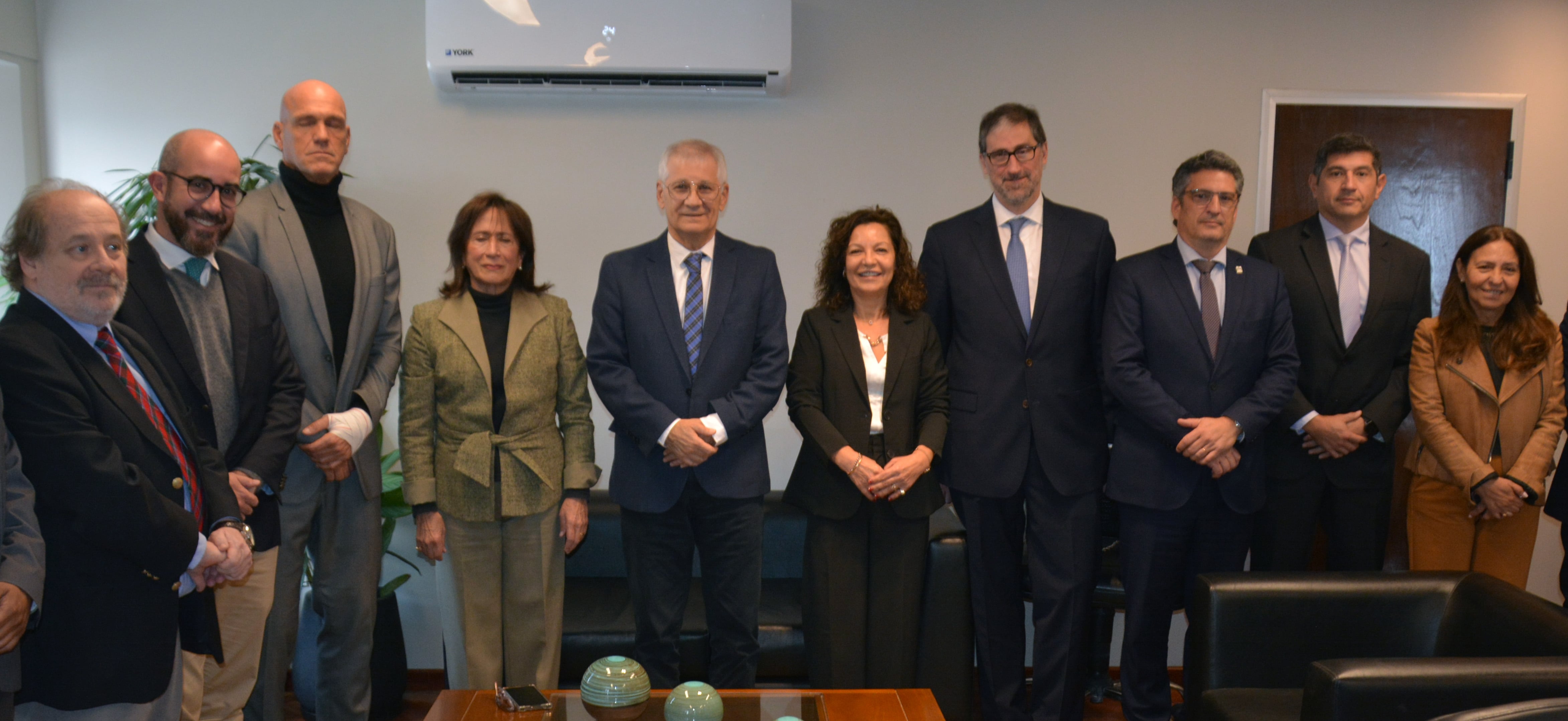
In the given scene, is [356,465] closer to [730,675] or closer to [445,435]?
[445,435]

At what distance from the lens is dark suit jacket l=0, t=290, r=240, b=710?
1.74m

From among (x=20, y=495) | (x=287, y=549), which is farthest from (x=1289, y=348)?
(x=20, y=495)

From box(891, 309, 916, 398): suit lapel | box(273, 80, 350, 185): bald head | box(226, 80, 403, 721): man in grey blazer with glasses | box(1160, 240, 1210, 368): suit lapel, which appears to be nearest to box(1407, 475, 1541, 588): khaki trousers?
box(1160, 240, 1210, 368): suit lapel

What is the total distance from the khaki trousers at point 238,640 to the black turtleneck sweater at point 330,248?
591 millimetres

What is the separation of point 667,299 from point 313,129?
107 cm

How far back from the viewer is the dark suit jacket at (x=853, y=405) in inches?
108

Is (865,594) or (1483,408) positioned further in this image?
(1483,408)

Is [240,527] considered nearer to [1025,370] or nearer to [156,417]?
[156,417]

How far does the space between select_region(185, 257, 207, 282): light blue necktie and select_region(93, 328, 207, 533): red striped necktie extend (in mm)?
388

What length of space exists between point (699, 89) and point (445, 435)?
1883 mm

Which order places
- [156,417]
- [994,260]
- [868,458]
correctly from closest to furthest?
[156,417] → [868,458] → [994,260]

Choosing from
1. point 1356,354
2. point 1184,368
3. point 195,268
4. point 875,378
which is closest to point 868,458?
point 875,378

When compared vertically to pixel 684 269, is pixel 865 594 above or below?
below

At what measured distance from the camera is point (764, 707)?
2262 millimetres
